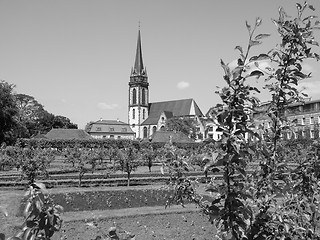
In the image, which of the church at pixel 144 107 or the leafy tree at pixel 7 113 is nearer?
the leafy tree at pixel 7 113

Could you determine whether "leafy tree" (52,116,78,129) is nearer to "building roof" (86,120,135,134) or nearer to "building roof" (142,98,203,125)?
"building roof" (86,120,135,134)

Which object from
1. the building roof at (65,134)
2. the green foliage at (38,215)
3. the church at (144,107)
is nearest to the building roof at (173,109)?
the church at (144,107)

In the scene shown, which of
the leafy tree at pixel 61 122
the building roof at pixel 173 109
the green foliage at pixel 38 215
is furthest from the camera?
the building roof at pixel 173 109

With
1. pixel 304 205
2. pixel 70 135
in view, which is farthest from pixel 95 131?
pixel 304 205

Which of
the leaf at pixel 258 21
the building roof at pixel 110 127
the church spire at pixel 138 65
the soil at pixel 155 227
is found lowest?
the soil at pixel 155 227

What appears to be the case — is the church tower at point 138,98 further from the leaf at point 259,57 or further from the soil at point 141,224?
the leaf at point 259,57

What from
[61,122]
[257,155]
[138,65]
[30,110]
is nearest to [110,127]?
[61,122]

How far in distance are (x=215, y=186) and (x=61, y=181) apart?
18789mm

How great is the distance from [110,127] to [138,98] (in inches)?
570

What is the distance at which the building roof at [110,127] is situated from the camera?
95688mm

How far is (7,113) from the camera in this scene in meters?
40.5

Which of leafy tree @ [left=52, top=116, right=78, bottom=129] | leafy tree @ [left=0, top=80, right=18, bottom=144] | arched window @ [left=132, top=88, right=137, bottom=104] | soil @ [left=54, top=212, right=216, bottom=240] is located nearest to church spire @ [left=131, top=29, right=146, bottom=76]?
arched window @ [left=132, top=88, right=137, bottom=104]

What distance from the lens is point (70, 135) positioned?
61.8m

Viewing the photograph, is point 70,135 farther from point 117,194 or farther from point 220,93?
point 220,93
